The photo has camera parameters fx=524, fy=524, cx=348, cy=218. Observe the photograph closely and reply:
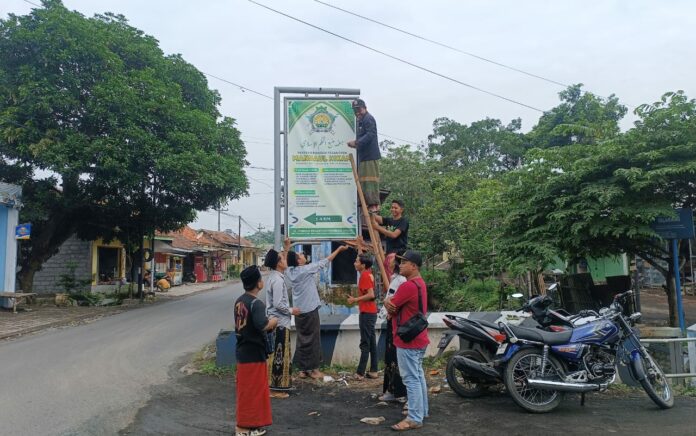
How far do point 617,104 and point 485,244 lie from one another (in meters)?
17.5

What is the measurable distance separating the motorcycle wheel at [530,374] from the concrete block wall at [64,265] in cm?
2420

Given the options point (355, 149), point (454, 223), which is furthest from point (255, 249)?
point (355, 149)

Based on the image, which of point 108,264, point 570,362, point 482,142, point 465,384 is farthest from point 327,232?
point 482,142

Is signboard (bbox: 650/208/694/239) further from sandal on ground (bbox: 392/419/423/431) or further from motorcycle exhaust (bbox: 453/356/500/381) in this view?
sandal on ground (bbox: 392/419/423/431)

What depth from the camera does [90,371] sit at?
841 cm

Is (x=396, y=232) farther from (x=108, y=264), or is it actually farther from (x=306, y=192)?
(x=108, y=264)

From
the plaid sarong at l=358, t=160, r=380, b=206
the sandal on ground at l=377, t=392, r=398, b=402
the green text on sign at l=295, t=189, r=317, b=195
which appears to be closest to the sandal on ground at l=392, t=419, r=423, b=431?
the sandal on ground at l=377, t=392, r=398, b=402

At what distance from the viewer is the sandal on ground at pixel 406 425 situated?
16.9 feet

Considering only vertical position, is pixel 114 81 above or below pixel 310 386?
above

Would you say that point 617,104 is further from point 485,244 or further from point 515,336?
point 515,336

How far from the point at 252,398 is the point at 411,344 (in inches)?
64.4

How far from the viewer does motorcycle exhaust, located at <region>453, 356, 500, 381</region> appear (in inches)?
237

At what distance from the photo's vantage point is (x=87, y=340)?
39.5 ft

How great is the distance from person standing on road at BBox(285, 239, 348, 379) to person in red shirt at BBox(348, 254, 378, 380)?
38cm
